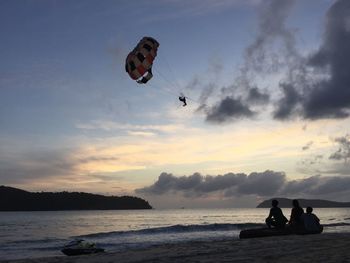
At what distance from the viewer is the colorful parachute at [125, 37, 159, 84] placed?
22.1 metres

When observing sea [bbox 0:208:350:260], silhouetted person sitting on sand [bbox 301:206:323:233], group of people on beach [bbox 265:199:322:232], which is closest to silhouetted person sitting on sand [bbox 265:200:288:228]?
group of people on beach [bbox 265:199:322:232]

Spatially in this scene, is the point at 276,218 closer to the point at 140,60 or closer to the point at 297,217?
the point at 297,217

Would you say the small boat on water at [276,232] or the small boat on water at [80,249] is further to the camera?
the small boat on water at [80,249]

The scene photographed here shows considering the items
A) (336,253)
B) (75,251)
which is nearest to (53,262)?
(336,253)

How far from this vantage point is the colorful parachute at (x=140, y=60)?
2208 centimetres

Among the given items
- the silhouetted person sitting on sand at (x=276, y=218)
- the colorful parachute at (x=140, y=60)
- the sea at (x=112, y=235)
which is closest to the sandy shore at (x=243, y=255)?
the silhouetted person sitting on sand at (x=276, y=218)

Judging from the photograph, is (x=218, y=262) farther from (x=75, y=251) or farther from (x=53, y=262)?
(x=75, y=251)

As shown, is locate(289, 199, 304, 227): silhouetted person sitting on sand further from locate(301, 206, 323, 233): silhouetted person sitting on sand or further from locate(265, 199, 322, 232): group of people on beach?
locate(301, 206, 323, 233): silhouetted person sitting on sand

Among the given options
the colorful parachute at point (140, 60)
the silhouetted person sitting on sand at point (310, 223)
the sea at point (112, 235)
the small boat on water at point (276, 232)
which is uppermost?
the colorful parachute at point (140, 60)

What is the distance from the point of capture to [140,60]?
22.1 m

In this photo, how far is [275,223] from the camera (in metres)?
21.1

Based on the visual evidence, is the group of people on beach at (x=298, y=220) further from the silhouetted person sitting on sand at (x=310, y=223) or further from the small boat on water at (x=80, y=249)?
the small boat on water at (x=80, y=249)

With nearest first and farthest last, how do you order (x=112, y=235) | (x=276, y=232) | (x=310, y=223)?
(x=310, y=223)
(x=276, y=232)
(x=112, y=235)

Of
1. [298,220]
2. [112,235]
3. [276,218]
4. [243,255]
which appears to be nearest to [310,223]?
[298,220]
